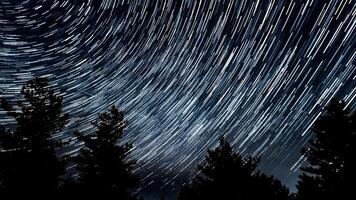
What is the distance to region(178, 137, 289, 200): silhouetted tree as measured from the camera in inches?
571

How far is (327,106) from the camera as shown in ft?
47.6

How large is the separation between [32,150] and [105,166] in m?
3.06

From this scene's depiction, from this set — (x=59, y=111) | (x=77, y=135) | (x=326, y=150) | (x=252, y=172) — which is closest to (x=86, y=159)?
(x=77, y=135)

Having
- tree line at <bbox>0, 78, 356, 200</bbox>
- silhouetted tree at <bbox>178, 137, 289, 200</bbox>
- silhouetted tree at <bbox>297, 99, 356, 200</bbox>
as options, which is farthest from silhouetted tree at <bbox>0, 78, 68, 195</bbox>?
silhouetted tree at <bbox>297, 99, 356, 200</bbox>

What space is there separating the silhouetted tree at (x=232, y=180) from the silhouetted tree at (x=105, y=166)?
363 cm

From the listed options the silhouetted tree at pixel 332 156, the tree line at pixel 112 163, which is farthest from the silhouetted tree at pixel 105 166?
the silhouetted tree at pixel 332 156

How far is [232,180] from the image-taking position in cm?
1477

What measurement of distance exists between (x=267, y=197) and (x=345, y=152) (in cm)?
418

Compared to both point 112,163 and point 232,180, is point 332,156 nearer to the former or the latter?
point 232,180

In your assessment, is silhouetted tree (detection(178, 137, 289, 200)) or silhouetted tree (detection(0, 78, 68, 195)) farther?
silhouetted tree (detection(178, 137, 289, 200))

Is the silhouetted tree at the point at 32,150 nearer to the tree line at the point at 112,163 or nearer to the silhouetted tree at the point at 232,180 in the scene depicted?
the tree line at the point at 112,163

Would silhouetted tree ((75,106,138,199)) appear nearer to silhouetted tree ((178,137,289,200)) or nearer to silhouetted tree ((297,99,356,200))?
silhouetted tree ((178,137,289,200))

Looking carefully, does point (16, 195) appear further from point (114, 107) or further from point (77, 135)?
point (114, 107)

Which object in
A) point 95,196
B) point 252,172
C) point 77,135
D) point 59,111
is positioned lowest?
point 252,172
